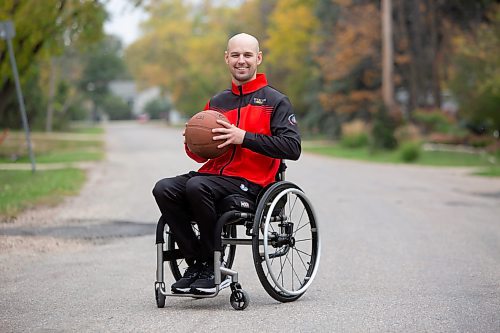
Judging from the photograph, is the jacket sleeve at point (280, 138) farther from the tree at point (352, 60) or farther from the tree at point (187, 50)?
the tree at point (187, 50)

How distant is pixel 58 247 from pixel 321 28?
41372 mm

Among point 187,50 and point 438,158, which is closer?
point 438,158

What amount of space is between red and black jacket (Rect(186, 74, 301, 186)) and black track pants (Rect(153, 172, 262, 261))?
0.11m

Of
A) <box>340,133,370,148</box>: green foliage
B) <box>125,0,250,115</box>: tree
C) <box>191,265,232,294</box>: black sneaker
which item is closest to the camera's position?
<box>191,265,232,294</box>: black sneaker

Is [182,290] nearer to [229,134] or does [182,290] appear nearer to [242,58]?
[229,134]

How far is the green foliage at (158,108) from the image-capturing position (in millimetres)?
111125

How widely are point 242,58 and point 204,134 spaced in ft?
2.10

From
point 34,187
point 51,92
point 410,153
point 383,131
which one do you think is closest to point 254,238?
point 34,187

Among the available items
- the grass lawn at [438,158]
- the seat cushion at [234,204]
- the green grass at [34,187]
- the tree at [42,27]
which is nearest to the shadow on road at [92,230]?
the green grass at [34,187]

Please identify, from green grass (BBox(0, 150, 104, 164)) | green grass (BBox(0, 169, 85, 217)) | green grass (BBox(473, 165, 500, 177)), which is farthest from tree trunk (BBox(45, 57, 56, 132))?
green grass (BBox(473, 165, 500, 177))

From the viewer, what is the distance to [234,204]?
19.9 feet

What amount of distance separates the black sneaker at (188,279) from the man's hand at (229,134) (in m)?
0.88

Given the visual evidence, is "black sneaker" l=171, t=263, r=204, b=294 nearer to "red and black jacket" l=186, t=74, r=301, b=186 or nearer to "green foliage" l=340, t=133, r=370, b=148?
"red and black jacket" l=186, t=74, r=301, b=186

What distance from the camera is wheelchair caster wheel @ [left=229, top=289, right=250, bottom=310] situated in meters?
6.00
